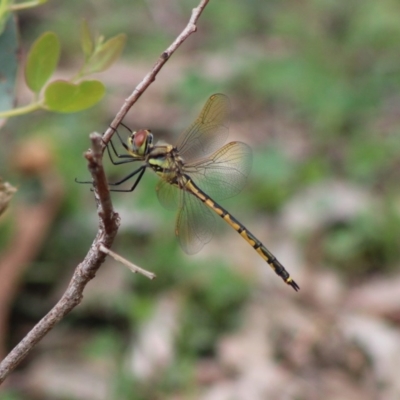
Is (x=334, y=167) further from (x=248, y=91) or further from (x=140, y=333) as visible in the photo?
(x=140, y=333)

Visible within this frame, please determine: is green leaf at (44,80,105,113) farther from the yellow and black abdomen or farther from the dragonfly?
the yellow and black abdomen

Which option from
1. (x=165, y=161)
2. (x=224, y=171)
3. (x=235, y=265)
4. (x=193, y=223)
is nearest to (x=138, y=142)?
(x=165, y=161)

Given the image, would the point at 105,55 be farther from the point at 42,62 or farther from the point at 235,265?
the point at 235,265

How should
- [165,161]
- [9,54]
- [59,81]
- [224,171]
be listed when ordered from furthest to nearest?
[224,171] < [165,161] < [9,54] < [59,81]

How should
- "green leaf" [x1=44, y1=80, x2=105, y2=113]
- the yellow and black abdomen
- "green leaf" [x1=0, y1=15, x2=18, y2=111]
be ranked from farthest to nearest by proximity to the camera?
the yellow and black abdomen < "green leaf" [x1=0, y1=15, x2=18, y2=111] < "green leaf" [x1=44, y1=80, x2=105, y2=113]

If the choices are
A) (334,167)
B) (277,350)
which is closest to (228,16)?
(334,167)

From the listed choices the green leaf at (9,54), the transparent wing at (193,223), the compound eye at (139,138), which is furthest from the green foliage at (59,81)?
the transparent wing at (193,223)

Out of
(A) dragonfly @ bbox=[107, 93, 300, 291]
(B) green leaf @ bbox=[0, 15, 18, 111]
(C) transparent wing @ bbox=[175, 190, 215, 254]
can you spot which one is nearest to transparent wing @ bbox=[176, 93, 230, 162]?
(A) dragonfly @ bbox=[107, 93, 300, 291]
